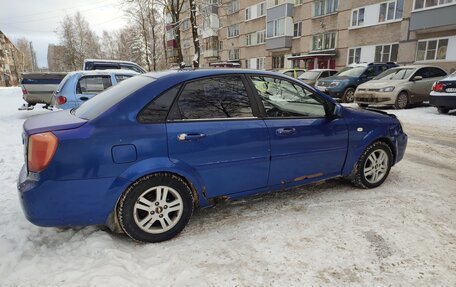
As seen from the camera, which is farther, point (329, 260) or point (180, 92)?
point (180, 92)

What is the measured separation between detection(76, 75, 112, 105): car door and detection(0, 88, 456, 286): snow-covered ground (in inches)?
169

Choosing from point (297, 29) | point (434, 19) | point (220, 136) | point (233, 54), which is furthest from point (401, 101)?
point (233, 54)

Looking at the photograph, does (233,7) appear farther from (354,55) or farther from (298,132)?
(298,132)

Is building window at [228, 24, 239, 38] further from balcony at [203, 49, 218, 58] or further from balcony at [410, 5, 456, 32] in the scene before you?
balcony at [410, 5, 456, 32]

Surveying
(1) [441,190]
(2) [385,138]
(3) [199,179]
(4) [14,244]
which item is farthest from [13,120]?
(1) [441,190]

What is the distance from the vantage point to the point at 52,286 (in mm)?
2305

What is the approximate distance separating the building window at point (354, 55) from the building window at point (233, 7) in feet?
64.5

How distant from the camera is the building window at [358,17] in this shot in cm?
2419

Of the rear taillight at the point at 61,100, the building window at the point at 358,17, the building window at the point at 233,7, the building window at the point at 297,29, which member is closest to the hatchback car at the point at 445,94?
the rear taillight at the point at 61,100

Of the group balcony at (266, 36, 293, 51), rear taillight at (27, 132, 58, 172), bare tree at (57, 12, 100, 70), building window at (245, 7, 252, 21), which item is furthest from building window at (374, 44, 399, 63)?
bare tree at (57, 12, 100, 70)

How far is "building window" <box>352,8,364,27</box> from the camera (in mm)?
24192

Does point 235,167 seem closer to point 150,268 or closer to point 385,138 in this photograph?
point 150,268

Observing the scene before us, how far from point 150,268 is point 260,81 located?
7.09 ft

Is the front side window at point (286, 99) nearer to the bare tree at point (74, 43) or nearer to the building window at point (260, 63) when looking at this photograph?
the building window at point (260, 63)
